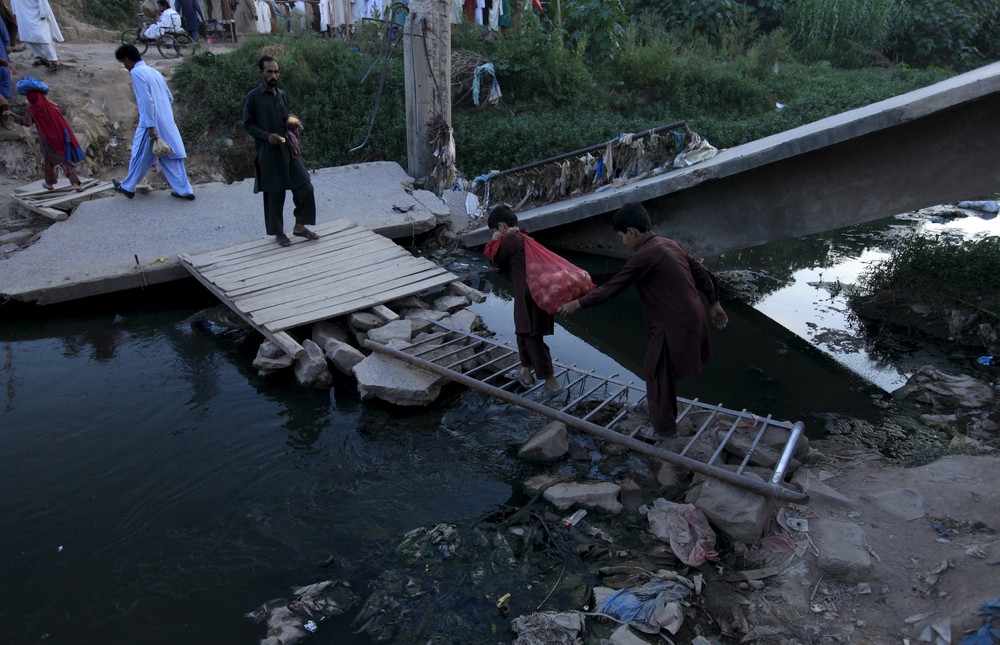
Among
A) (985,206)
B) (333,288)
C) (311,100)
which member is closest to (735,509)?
(333,288)

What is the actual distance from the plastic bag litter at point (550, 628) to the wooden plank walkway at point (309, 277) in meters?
3.25

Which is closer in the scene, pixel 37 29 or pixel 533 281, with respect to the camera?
pixel 533 281

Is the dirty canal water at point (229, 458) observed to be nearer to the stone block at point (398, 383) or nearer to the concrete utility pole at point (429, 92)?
the stone block at point (398, 383)

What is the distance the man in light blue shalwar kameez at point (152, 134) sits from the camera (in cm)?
782

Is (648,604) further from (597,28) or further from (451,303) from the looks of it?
(597,28)

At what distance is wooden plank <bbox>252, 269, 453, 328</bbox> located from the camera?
616 cm

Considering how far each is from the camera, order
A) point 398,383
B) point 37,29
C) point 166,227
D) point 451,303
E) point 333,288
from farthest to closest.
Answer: point 37,29
point 166,227
point 451,303
point 333,288
point 398,383

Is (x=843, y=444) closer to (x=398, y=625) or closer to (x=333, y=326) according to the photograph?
(x=398, y=625)

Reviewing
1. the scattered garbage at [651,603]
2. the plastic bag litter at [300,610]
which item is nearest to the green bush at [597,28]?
the scattered garbage at [651,603]

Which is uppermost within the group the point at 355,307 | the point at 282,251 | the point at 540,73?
the point at 540,73

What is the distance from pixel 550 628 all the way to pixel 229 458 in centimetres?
270

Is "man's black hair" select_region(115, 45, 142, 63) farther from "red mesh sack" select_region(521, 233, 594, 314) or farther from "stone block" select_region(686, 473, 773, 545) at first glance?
"stone block" select_region(686, 473, 773, 545)

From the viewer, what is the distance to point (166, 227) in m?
7.84

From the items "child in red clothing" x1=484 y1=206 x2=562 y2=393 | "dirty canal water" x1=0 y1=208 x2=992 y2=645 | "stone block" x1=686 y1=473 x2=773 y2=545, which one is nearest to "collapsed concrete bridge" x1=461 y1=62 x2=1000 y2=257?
"dirty canal water" x1=0 y1=208 x2=992 y2=645
